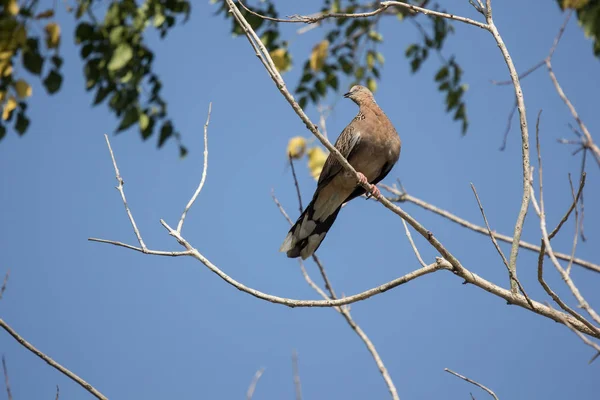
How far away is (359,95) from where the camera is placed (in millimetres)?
5145

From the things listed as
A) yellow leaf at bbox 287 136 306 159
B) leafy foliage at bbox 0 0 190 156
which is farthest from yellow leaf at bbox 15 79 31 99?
yellow leaf at bbox 287 136 306 159

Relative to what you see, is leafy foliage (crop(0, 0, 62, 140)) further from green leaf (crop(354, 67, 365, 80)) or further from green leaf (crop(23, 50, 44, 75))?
green leaf (crop(354, 67, 365, 80))

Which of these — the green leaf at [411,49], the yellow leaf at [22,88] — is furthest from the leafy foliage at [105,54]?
the green leaf at [411,49]

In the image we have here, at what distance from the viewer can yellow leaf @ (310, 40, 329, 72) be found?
5.79 metres

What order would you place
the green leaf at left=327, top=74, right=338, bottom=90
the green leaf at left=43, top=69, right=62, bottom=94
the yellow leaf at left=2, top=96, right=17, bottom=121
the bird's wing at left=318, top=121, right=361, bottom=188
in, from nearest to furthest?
1. the bird's wing at left=318, top=121, right=361, bottom=188
2. the yellow leaf at left=2, top=96, right=17, bottom=121
3. the green leaf at left=43, top=69, right=62, bottom=94
4. the green leaf at left=327, top=74, right=338, bottom=90

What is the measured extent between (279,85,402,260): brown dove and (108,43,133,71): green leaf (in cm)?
162

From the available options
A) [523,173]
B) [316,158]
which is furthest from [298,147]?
[523,173]

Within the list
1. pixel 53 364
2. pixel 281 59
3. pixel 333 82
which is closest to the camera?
pixel 53 364

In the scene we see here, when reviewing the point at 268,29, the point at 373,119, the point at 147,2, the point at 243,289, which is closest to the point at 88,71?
the point at 147,2

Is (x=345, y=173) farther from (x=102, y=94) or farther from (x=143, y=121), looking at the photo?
(x=102, y=94)

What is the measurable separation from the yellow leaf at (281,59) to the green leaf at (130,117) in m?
1.14

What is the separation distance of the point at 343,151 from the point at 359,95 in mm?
755

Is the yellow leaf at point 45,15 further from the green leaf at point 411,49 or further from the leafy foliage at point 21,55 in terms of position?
the green leaf at point 411,49

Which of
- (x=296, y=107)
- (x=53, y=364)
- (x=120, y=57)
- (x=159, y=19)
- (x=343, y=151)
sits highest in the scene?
(x=159, y=19)
